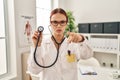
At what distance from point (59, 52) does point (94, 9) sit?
2461 mm

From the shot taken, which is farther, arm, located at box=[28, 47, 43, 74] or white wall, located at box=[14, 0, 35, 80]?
white wall, located at box=[14, 0, 35, 80]

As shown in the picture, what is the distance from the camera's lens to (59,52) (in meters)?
0.97

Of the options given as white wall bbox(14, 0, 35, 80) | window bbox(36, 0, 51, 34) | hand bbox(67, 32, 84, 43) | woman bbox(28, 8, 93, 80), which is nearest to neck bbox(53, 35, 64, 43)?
woman bbox(28, 8, 93, 80)

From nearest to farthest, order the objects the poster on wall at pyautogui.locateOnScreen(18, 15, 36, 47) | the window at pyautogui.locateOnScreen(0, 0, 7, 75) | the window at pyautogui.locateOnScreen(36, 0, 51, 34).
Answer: the window at pyautogui.locateOnScreen(0, 0, 7, 75) < the poster on wall at pyautogui.locateOnScreen(18, 15, 36, 47) < the window at pyautogui.locateOnScreen(36, 0, 51, 34)

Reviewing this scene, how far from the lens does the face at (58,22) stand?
3.08 feet

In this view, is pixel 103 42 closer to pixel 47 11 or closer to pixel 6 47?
pixel 47 11

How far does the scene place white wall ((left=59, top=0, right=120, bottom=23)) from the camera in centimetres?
291

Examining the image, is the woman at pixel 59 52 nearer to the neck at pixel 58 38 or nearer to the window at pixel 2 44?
the neck at pixel 58 38

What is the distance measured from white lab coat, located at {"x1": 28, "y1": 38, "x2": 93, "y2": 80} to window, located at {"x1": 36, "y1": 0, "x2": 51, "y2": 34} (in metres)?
2.17

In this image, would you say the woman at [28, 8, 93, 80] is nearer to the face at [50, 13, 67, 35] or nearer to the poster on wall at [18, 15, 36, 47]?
the face at [50, 13, 67, 35]

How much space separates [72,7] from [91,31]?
0.91 metres

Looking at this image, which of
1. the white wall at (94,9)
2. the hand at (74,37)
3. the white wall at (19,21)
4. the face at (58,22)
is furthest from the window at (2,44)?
the hand at (74,37)

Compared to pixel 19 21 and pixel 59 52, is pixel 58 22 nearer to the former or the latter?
pixel 59 52

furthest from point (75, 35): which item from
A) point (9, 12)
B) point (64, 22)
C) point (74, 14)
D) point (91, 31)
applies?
point (74, 14)
